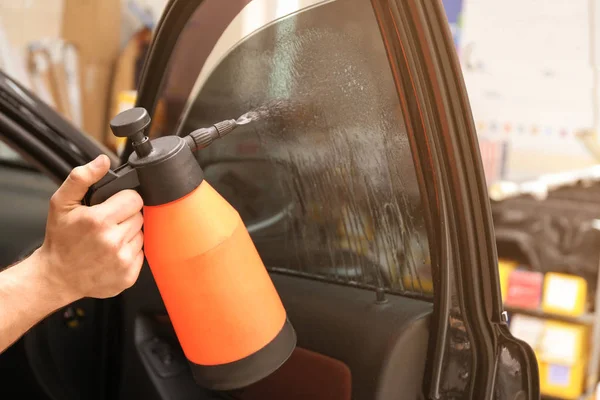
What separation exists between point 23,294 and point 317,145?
1.61 ft

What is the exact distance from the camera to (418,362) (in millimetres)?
820

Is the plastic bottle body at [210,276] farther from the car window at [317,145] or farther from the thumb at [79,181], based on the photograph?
the car window at [317,145]

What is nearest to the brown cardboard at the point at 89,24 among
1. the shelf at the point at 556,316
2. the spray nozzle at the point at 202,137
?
the shelf at the point at 556,316

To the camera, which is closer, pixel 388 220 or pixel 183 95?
pixel 388 220

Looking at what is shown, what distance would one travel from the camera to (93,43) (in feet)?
11.2

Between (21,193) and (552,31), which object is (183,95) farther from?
(552,31)

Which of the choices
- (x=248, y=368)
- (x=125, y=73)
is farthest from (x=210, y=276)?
(x=125, y=73)

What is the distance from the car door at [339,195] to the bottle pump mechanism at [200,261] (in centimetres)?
19

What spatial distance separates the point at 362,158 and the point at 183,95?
51cm

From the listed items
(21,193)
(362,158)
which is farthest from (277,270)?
(21,193)

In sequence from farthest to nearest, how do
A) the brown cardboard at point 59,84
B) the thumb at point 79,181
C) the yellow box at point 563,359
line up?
the brown cardboard at point 59,84 → the yellow box at point 563,359 → the thumb at point 79,181

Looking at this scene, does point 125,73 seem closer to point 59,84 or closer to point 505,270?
point 59,84

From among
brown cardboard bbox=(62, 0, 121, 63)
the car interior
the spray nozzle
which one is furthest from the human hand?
brown cardboard bbox=(62, 0, 121, 63)

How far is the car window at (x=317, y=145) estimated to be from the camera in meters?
0.79
